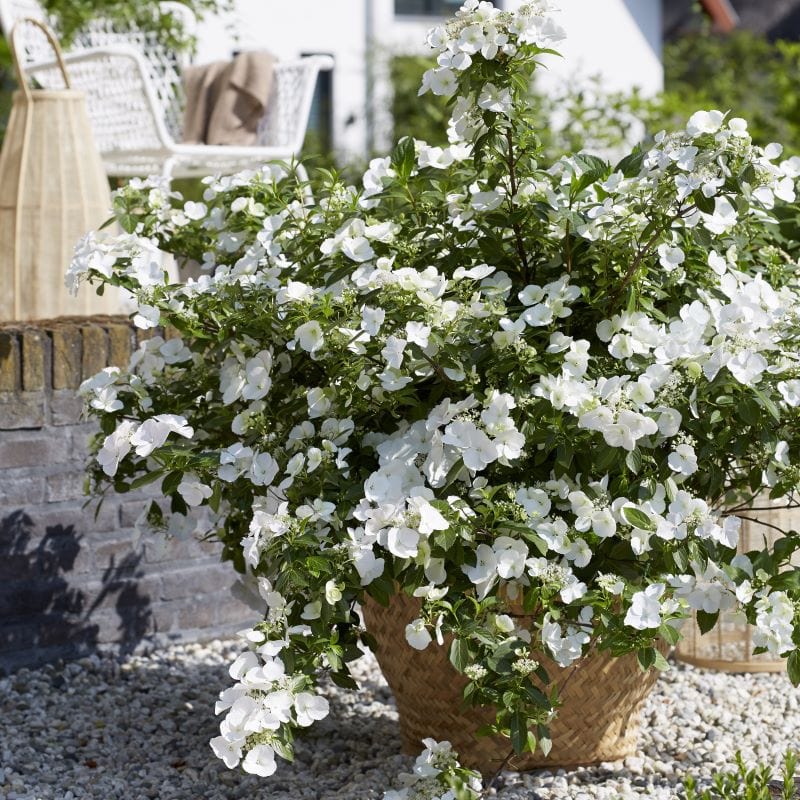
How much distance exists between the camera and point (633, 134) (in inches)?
382

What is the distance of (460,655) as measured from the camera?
1648 millimetres

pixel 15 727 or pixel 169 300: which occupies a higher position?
pixel 169 300

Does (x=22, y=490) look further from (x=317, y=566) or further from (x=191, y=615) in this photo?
(x=317, y=566)

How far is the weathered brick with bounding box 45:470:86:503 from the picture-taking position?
2789 mm

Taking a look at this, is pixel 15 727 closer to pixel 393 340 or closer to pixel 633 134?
pixel 393 340

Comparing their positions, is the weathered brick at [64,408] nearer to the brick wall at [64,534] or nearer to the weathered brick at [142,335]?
the brick wall at [64,534]

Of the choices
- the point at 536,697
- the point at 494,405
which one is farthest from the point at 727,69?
the point at 536,697

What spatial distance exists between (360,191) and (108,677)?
1.26m

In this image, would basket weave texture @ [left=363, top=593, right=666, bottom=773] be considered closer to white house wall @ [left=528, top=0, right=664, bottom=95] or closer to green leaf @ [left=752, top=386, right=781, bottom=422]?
green leaf @ [left=752, top=386, right=781, bottom=422]

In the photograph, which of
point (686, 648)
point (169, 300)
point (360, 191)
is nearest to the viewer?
point (169, 300)

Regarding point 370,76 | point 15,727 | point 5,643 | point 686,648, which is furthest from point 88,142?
point 370,76

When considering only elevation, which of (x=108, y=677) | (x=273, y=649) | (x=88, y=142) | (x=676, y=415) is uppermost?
(x=88, y=142)

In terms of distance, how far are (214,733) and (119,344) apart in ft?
3.04

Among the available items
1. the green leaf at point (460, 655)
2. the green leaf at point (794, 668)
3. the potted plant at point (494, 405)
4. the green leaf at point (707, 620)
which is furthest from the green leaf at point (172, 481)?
the green leaf at point (794, 668)
